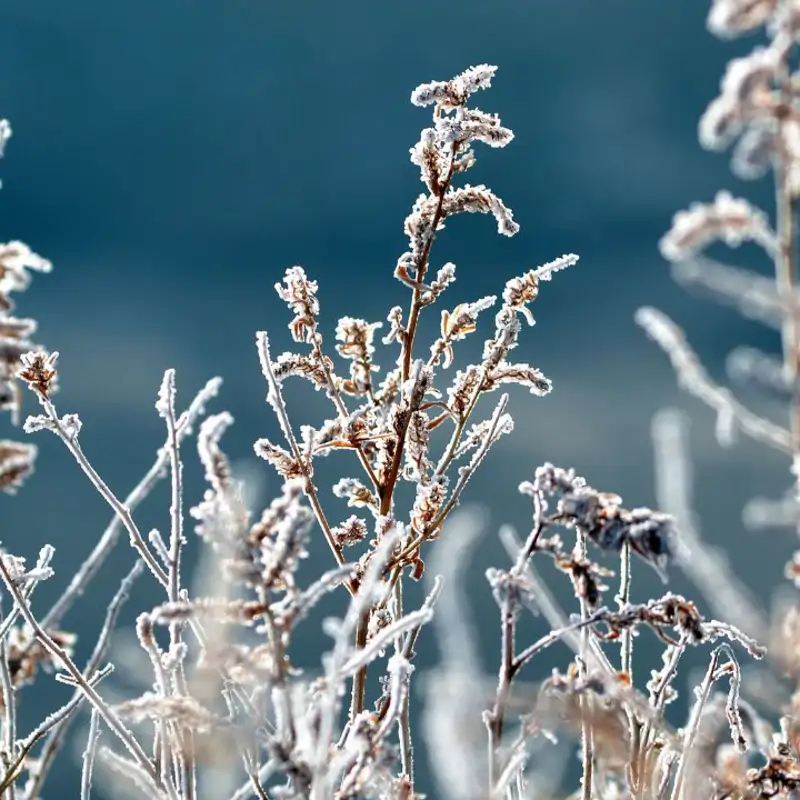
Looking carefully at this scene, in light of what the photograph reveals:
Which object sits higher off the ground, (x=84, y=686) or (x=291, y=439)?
(x=291, y=439)

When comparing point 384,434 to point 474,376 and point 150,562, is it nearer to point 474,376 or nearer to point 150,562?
point 474,376

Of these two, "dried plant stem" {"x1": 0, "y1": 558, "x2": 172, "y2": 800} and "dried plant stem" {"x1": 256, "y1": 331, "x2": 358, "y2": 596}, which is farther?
"dried plant stem" {"x1": 256, "y1": 331, "x2": 358, "y2": 596}

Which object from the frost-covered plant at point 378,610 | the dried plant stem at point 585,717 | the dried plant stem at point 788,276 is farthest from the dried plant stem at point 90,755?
the dried plant stem at point 788,276

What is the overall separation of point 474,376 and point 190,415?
132cm

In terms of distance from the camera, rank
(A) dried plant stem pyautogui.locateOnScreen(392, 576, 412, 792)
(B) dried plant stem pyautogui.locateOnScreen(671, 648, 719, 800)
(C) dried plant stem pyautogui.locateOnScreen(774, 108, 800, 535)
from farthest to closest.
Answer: (A) dried plant stem pyautogui.locateOnScreen(392, 576, 412, 792) → (B) dried plant stem pyautogui.locateOnScreen(671, 648, 719, 800) → (C) dried plant stem pyautogui.locateOnScreen(774, 108, 800, 535)

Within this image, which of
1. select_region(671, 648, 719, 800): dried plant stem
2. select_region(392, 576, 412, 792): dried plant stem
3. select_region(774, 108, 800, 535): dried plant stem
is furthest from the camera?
select_region(392, 576, 412, 792): dried plant stem

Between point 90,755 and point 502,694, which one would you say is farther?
point 90,755

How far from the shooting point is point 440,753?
2236 mm

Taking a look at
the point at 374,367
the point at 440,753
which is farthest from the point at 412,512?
the point at 440,753

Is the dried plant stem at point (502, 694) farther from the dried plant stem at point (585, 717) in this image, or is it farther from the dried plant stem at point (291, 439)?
the dried plant stem at point (291, 439)

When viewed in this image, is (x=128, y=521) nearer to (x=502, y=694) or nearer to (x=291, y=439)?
(x=291, y=439)

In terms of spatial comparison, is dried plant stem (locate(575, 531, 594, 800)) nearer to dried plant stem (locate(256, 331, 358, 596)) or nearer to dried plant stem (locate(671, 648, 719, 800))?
dried plant stem (locate(671, 648, 719, 800))

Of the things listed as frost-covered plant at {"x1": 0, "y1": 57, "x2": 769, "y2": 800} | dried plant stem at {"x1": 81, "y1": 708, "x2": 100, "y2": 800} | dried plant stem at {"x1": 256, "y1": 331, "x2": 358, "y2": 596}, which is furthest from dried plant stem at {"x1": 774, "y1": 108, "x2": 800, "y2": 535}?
dried plant stem at {"x1": 81, "y1": 708, "x2": 100, "y2": 800}

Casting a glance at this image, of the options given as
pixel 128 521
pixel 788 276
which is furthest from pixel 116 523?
pixel 788 276
